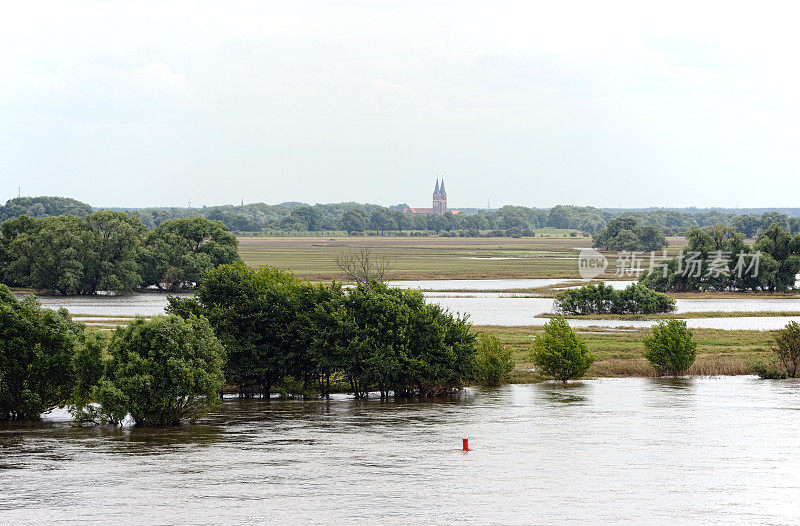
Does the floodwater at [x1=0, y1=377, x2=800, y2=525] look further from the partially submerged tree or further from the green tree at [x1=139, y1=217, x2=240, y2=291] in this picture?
the green tree at [x1=139, y1=217, x2=240, y2=291]

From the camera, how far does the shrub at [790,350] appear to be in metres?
50.0

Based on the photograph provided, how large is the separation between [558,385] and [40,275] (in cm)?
8098

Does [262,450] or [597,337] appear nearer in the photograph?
[262,450]

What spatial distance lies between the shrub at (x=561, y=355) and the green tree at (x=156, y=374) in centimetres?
2007

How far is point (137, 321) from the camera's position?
37.2 meters

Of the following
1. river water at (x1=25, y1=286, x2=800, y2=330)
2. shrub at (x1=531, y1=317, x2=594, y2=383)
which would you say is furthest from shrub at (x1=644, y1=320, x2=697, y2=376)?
river water at (x1=25, y1=286, x2=800, y2=330)

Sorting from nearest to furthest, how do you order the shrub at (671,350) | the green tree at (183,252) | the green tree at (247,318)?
the green tree at (247,318)
the shrub at (671,350)
the green tree at (183,252)

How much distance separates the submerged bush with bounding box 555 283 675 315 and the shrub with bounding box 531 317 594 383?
3519 centimetres

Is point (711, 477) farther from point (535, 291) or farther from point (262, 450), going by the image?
point (535, 291)

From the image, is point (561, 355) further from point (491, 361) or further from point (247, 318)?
point (247, 318)

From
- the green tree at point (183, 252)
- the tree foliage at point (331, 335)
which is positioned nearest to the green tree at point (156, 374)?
the tree foliage at point (331, 335)

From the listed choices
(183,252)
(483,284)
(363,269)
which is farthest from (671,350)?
(183,252)

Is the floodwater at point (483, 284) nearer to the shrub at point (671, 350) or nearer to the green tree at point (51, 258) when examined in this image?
the green tree at point (51, 258)

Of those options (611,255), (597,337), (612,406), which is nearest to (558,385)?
(612,406)
